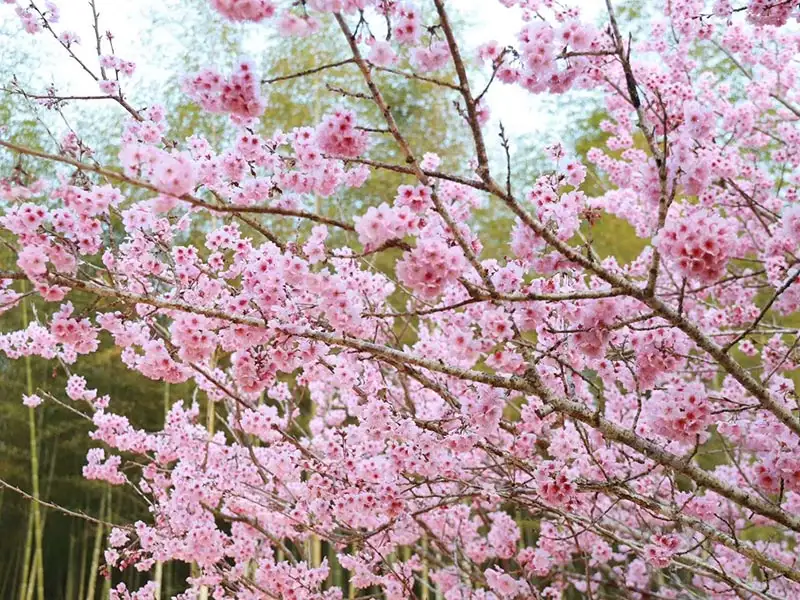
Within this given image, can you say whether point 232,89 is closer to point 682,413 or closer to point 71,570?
point 682,413

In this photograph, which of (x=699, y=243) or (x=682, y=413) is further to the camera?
(x=682, y=413)

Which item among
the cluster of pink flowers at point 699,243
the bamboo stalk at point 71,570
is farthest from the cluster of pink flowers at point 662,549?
the bamboo stalk at point 71,570

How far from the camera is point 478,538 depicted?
4.52 metres

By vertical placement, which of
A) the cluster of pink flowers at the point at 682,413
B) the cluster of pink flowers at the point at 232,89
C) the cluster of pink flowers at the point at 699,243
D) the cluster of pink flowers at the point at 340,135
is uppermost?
the cluster of pink flowers at the point at 232,89

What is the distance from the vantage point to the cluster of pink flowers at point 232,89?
64.7 inches

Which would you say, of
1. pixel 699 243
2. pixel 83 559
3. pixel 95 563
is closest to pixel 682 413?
pixel 699 243

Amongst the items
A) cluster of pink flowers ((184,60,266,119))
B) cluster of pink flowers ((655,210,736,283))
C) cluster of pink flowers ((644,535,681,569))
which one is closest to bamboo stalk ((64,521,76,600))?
cluster of pink flowers ((644,535,681,569))

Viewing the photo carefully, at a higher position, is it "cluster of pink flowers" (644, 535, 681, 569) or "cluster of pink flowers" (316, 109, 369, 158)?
"cluster of pink flowers" (316, 109, 369, 158)

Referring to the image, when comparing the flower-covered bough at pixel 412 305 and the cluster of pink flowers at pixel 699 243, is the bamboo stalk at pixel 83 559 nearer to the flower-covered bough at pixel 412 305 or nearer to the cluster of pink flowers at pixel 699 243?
the flower-covered bough at pixel 412 305

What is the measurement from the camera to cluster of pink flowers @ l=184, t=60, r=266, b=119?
1643 mm

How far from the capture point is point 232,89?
1651 millimetres

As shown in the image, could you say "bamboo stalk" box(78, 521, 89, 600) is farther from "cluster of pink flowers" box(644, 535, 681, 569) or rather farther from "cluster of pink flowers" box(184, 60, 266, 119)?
"cluster of pink flowers" box(184, 60, 266, 119)

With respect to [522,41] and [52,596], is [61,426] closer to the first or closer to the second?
[52,596]

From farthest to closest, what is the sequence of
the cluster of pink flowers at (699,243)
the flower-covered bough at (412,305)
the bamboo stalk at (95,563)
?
the bamboo stalk at (95,563)
the flower-covered bough at (412,305)
the cluster of pink flowers at (699,243)
